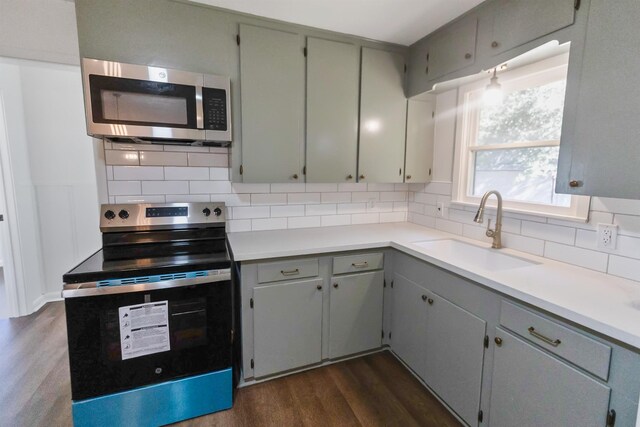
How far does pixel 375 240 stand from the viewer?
6.81 feet

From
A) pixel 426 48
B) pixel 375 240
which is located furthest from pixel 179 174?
pixel 426 48

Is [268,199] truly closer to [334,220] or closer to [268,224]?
[268,224]

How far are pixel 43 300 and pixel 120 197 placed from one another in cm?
205

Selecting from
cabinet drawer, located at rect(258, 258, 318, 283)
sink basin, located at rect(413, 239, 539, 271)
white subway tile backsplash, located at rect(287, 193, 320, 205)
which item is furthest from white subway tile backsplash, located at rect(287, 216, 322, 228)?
sink basin, located at rect(413, 239, 539, 271)

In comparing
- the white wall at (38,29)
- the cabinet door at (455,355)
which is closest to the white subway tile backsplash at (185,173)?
the white wall at (38,29)

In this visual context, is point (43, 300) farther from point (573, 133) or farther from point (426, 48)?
point (573, 133)

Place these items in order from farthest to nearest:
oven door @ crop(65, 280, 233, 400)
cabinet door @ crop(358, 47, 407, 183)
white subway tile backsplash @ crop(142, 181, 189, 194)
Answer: cabinet door @ crop(358, 47, 407, 183), white subway tile backsplash @ crop(142, 181, 189, 194), oven door @ crop(65, 280, 233, 400)

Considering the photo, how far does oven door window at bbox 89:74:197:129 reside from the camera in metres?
1.57

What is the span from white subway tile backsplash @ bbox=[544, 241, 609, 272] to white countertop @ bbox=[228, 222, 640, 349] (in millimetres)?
33

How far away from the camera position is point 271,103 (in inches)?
78.1

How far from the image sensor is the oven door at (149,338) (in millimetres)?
1443

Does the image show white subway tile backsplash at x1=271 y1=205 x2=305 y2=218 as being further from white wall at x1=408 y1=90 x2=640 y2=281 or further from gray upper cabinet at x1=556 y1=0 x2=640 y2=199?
gray upper cabinet at x1=556 y1=0 x2=640 y2=199

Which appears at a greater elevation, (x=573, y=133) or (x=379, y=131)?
(x=379, y=131)

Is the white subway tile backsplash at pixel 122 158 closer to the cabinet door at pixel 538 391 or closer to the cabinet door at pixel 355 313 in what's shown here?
the cabinet door at pixel 355 313
